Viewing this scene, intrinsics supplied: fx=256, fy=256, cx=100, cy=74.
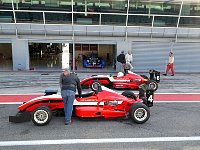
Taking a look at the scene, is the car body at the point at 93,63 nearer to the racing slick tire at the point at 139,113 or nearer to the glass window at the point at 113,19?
the glass window at the point at 113,19

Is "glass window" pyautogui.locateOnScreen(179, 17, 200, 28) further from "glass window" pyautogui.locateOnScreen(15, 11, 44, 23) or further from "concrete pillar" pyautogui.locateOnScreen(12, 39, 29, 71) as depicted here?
"concrete pillar" pyautogui.locateOnScreen(12, 39, 29, 71)

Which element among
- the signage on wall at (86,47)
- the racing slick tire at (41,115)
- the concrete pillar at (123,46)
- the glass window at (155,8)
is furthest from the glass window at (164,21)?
the racing slick tire at (41,115)

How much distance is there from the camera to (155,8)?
641 inches

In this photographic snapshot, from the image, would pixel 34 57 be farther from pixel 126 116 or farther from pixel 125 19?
pixel 126 116

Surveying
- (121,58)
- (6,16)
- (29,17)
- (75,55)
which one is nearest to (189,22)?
(121,58)

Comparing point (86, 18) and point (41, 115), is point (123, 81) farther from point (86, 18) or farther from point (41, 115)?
point (86, 18)

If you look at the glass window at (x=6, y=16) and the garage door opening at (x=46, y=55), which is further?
the garage door opening at (x=46, y=55)

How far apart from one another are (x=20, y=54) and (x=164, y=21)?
30.7ft

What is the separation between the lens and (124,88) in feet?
36.0

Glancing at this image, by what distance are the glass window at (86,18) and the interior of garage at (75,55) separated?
2.16 m

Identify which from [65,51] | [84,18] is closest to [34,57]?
[65,51]

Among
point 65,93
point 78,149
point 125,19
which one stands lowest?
point 78,149

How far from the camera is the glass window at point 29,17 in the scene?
1529 centimetres

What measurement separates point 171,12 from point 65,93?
12056 mm
